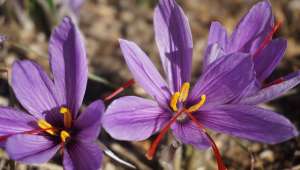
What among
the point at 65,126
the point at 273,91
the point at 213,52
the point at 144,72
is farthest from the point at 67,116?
the point at 273,91

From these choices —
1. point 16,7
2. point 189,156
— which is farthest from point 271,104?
point 16,7

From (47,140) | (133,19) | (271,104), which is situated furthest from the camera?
(133,19)

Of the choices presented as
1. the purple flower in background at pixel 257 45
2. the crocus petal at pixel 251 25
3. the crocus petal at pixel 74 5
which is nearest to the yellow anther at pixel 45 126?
the purple flower in background at pixel 257 45

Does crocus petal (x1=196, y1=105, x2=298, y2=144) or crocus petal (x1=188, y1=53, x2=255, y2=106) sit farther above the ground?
crocus petal (x1=188, y1=53, x2=255, y2=106)

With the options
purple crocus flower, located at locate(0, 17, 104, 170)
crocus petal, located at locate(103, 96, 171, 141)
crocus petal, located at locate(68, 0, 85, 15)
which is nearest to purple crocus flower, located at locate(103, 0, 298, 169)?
crocus petal, located at locate(103, 96, 171, 141)

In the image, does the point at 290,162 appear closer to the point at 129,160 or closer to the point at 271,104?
the point at 271,104

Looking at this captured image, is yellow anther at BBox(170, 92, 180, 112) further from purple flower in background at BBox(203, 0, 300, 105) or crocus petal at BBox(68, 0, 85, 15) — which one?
crocus petal at BBox(68, 0, 85, 15)

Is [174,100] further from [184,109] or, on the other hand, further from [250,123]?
[250,123]

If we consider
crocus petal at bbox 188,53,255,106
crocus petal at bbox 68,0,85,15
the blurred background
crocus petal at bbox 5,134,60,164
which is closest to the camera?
crocus petal at bbox 5,134,60,164
